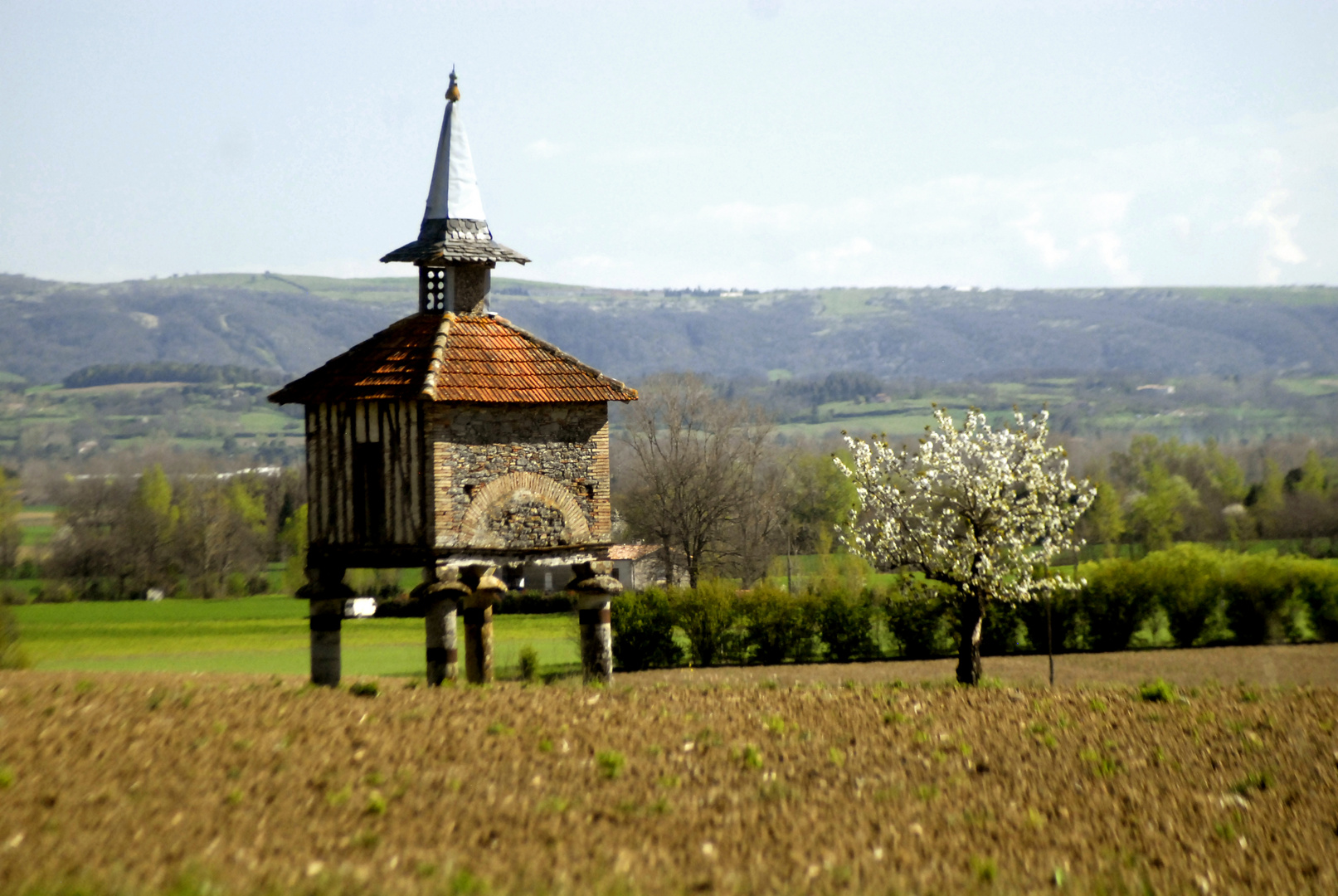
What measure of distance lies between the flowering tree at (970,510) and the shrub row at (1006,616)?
861 centimetres

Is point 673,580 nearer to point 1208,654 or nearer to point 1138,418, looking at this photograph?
point 1208,654

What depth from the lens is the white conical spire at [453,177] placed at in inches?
822

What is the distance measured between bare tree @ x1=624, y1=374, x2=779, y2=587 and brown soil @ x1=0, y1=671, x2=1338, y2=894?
4025 cm

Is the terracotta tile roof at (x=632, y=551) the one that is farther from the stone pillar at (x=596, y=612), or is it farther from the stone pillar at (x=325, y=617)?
the stone pillar at (x=325, y=617)

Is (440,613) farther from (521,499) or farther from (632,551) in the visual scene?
(632,551)

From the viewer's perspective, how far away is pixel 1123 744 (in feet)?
44.1

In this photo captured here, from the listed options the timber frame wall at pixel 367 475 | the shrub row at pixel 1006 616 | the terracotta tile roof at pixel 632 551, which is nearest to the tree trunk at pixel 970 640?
the shrub row at pixel 1006 616

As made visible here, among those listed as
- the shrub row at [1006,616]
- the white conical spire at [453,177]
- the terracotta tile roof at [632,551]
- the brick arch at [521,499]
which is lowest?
the terracotta tile roof at [632,551]

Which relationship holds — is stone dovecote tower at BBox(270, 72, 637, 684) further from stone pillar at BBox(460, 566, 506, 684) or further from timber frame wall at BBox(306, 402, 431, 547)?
stone pillar at BBox(460, 566, 506, 684)

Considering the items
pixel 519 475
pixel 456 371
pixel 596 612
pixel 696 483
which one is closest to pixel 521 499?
pixel 519 475

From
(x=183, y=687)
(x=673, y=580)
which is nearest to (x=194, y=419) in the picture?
(x=673, y=580)

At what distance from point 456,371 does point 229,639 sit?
106ft

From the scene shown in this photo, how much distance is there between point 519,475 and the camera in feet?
62.6

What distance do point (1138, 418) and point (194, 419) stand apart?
135525 mm
